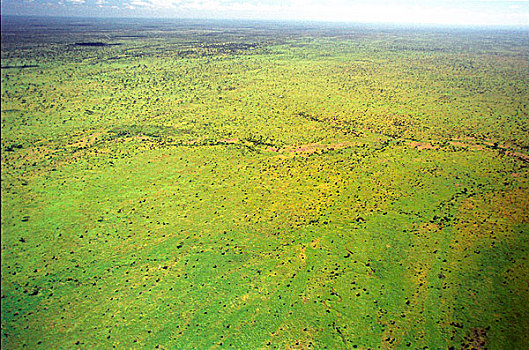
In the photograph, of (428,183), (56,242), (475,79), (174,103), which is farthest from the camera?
(475,79)

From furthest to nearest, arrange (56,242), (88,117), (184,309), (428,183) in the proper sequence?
(88,117)
(428,183)
(56,242)
(184,309)

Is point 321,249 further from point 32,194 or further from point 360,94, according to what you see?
point 360,94

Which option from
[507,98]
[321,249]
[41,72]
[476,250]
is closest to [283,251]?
[321,249]

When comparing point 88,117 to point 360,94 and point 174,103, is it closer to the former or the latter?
point 174,103

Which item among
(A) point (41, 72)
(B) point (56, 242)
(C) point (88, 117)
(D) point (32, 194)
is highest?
(A) point (41, 72)

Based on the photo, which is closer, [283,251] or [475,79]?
[283,251]

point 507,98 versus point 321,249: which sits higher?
point 507,98
